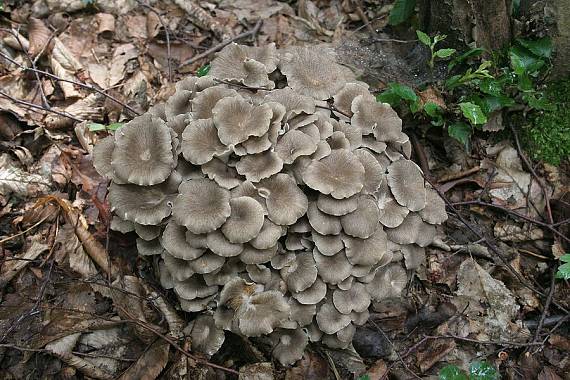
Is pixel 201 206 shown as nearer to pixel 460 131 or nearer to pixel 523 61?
pixel 460 131

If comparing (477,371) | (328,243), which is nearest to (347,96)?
(328,243)

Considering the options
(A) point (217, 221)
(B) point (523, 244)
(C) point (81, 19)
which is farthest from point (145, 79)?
(B) point (523, 244)

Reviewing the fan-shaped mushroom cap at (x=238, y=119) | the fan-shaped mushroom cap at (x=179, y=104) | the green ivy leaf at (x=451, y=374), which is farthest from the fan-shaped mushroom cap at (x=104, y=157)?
the green ivy leaf at (x=451, y=374)

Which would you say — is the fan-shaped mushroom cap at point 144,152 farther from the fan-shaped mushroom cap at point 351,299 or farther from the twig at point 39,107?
the fan-shaped mushroom cap at point 351,299

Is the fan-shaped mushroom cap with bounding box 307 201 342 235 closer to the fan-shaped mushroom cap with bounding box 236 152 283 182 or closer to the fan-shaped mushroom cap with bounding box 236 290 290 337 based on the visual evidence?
the fan-shaped mushroom cap with bounding box 236 152 283 182

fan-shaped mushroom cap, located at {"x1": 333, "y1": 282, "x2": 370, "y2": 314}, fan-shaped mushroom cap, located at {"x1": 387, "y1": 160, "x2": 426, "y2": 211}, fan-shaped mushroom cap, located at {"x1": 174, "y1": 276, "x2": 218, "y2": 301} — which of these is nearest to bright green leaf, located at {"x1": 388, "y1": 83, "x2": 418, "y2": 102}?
fan-shaped mushroom cap, located at {"x1": 387, "y1": 160, "x2": 426, "y2": 211}

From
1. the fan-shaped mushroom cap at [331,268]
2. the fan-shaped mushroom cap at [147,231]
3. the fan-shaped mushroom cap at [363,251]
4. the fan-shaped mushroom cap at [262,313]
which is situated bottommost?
the fan-shaped mushroom cap at [262,313]
